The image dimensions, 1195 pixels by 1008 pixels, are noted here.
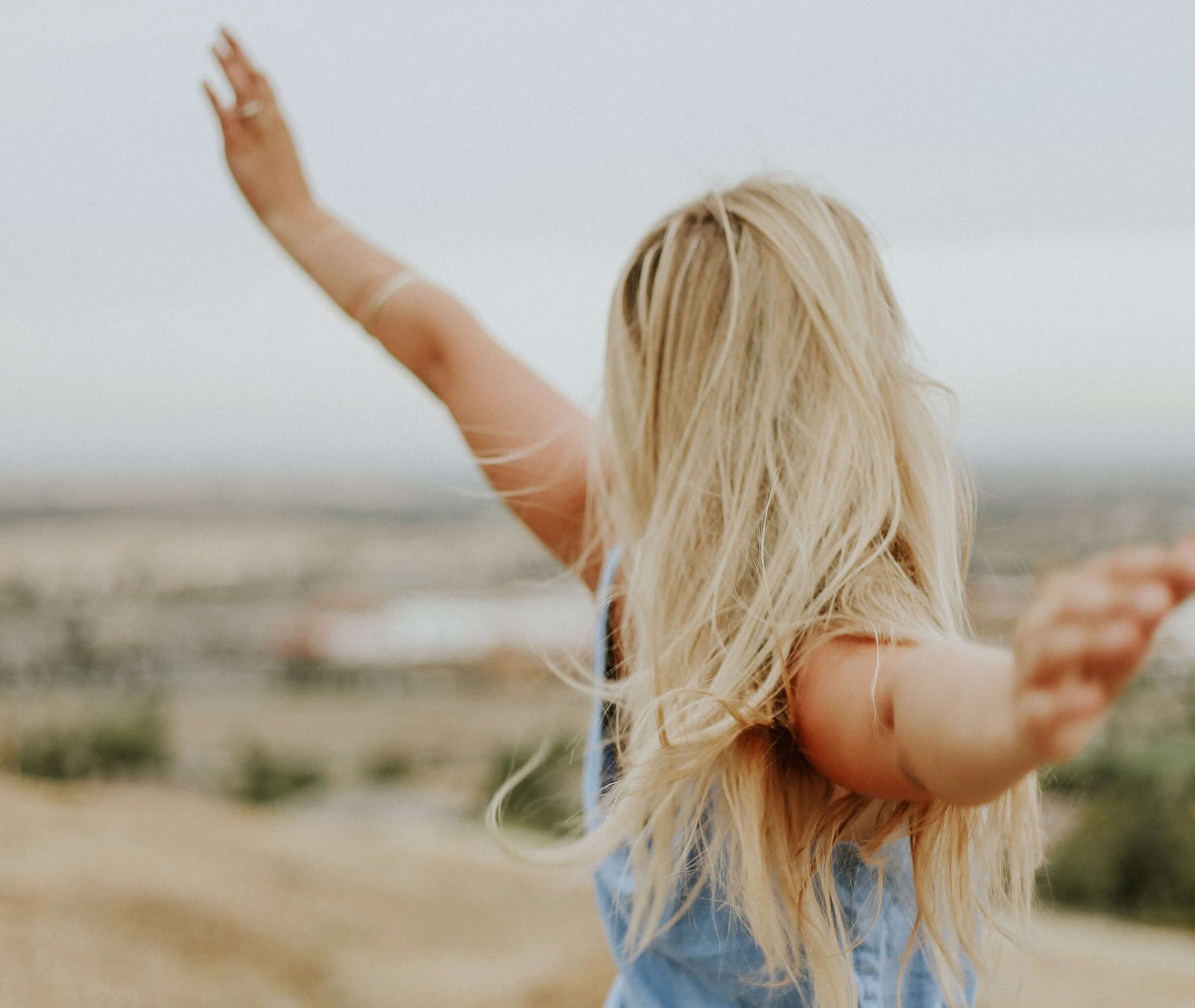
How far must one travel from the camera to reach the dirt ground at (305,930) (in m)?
4.78

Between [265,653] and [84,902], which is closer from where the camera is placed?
[84,902]

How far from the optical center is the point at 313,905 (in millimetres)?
6129

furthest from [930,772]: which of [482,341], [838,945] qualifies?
[482,341]

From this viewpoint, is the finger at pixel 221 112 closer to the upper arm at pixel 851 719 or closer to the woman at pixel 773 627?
the woman at pixel 773 627

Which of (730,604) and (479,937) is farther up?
(730,604)

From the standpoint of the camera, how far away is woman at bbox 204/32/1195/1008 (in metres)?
1.23

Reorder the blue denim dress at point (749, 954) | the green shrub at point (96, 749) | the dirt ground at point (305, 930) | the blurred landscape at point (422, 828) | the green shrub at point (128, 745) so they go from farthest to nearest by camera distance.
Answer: the green shrub at point (128, 745)
the green shrub at point (96, 749)
the dirt ground at point (305, 930)
the blurred landscape at point (422, 828)
the blue denim dress at point (749, 954)

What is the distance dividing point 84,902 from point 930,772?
531 cm

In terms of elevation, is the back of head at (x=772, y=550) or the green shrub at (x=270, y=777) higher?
the back of head at (x=772, y=550)

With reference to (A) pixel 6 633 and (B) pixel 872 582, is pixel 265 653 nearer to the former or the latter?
(A) pixel 6 633

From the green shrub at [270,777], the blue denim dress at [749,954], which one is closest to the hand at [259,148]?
the blue denim dress at [749,954]

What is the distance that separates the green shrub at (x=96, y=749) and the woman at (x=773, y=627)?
472 inches

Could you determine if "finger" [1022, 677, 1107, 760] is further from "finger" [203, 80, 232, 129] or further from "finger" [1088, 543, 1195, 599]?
"finger" [203, 80, 232, 129]

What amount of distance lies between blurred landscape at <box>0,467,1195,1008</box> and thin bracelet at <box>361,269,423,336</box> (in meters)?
0.33
